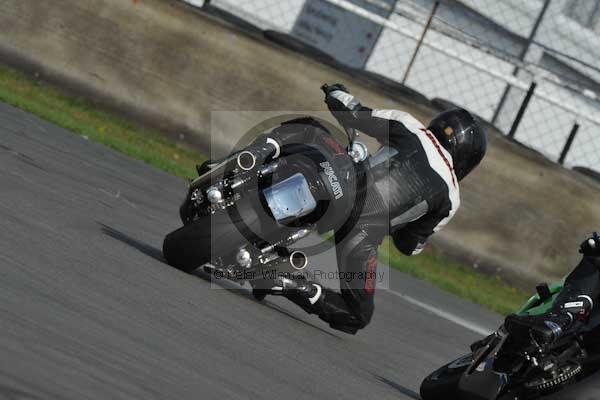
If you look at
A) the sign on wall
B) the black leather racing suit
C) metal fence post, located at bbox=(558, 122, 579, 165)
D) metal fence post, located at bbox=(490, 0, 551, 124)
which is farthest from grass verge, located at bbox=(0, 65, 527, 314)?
the black leather racing suit

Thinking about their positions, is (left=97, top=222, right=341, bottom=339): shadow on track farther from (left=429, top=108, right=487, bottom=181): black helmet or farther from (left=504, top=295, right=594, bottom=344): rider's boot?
A: (left=504, top=295, right=594, bottom=344): rider's boot

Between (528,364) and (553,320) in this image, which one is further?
(528,364)

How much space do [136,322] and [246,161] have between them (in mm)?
1852

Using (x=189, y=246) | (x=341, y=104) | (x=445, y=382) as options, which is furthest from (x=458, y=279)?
(x=445, y=382)

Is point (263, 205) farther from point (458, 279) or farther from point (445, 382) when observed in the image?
point (458, 279)

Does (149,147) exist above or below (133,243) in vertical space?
below

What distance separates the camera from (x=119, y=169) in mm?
11578

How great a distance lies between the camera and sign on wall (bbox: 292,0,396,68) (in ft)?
50.0

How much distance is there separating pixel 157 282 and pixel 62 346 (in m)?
2.22

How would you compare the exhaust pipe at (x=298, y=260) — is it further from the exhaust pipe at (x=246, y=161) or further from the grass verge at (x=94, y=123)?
the grass verge at (x=94, y=123)

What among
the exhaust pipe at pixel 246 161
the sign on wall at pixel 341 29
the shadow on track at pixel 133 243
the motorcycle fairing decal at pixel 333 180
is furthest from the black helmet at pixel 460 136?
the sign on wall at pixel 341 29

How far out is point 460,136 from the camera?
7855mm

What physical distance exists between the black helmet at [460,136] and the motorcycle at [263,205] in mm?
570

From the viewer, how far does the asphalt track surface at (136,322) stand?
4629mm
